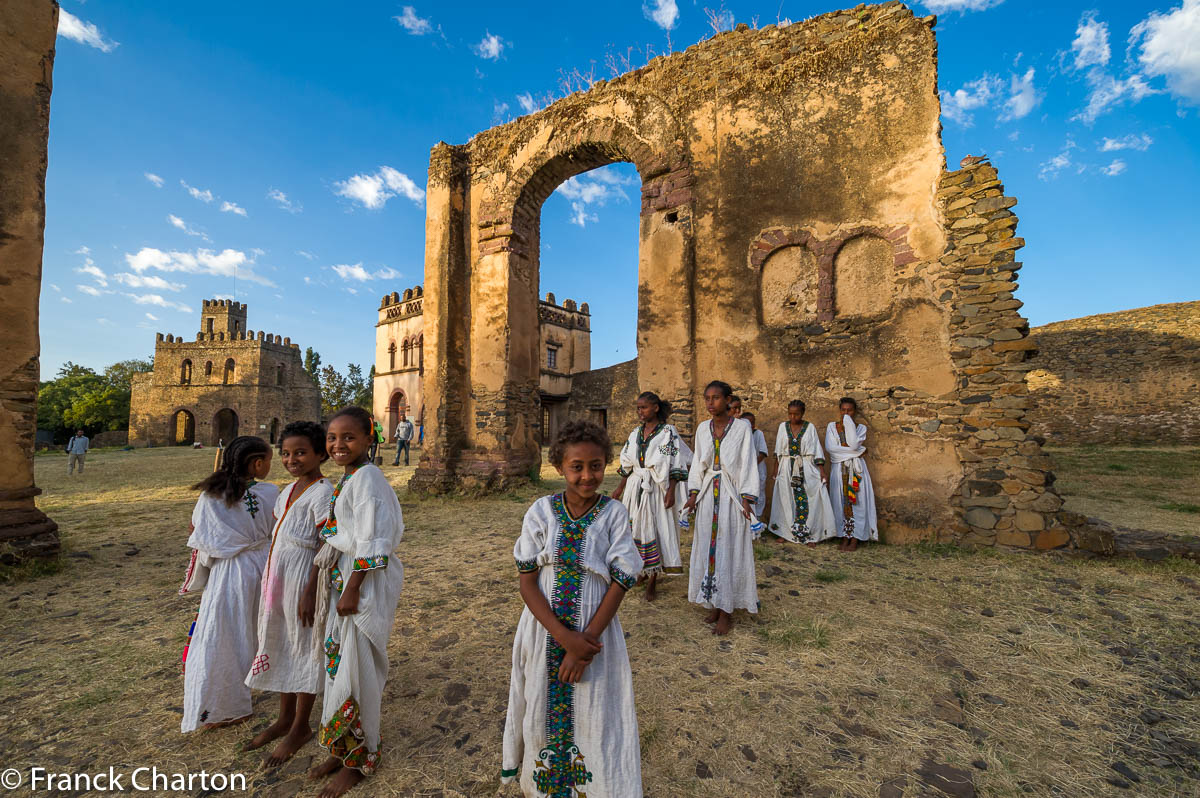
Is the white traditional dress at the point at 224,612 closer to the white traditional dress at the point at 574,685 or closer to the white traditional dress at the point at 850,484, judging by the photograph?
the white traditional dress at the point at 574,685

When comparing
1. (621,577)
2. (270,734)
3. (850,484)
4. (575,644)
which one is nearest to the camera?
(575,644)

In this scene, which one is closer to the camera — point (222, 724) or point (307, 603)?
point (307, 603)

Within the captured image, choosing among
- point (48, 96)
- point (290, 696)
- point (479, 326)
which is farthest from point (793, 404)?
point (48, 96)

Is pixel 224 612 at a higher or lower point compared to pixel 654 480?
lower

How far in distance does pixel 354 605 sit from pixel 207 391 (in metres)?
42.1

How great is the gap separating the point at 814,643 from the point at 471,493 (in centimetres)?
728

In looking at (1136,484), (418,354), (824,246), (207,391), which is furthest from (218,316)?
(1136,484)

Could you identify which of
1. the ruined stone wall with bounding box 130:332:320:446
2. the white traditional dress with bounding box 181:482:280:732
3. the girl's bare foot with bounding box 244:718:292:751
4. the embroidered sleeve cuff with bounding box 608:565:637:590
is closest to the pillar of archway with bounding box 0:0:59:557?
the white traditional dress with bounding box 181:482:280:732

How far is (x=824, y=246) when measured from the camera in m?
6.64

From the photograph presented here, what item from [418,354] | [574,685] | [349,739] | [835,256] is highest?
[418,354]

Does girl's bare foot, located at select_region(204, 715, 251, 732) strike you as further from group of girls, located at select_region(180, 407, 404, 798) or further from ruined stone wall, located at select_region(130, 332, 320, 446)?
ruined stone wall, located at select_region(130, 332, 320, 446)

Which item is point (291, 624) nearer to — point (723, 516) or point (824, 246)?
point (723, 516)

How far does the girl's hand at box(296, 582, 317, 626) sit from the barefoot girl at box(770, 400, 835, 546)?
563 cm

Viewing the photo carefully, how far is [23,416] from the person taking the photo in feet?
16.2
